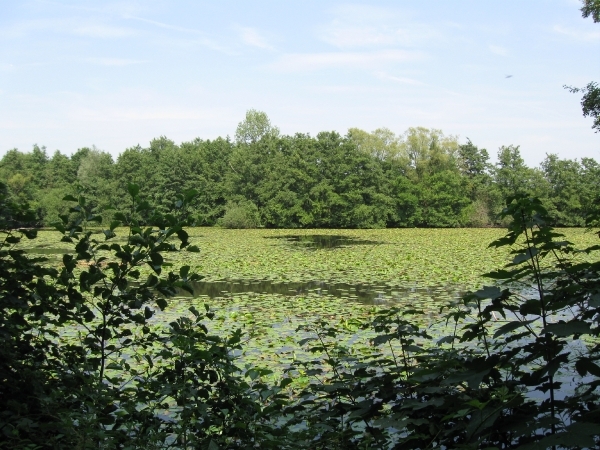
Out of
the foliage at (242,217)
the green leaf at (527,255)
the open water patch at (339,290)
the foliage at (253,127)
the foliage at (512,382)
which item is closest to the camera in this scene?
the foliage at (512,382)

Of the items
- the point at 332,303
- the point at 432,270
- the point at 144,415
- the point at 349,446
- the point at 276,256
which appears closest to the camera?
the point at 144,415

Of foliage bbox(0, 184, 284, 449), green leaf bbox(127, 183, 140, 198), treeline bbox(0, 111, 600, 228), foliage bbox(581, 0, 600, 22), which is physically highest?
foliage bbox(581, 0, 600, 22)

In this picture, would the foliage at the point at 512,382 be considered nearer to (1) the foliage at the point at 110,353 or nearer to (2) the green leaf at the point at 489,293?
(2) the green leaf at the point at 489,293

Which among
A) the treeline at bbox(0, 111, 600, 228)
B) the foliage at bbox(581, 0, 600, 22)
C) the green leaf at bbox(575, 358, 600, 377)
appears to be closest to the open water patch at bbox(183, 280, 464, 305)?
the green leaf at bbox(575, 358, 600, 377)

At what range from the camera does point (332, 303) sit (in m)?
8.40

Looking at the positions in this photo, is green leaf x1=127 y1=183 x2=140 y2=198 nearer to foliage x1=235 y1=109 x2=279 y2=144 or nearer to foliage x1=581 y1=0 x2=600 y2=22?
foliage x1=581 y1=0 x2=600 y2=22

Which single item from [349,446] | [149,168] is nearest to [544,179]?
[149,168]

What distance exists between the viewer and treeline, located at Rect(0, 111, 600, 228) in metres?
35.5

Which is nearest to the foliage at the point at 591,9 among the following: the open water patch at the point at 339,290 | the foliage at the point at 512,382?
the open water patch at the point at 339,290

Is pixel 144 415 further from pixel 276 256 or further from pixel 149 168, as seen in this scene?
pixel 149 168

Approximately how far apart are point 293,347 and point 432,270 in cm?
732

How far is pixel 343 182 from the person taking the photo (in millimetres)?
36094

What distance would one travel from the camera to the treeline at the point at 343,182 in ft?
117

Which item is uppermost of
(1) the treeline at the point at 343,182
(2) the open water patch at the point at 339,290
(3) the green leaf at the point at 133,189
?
(1) the treeline at the point at 343,182
